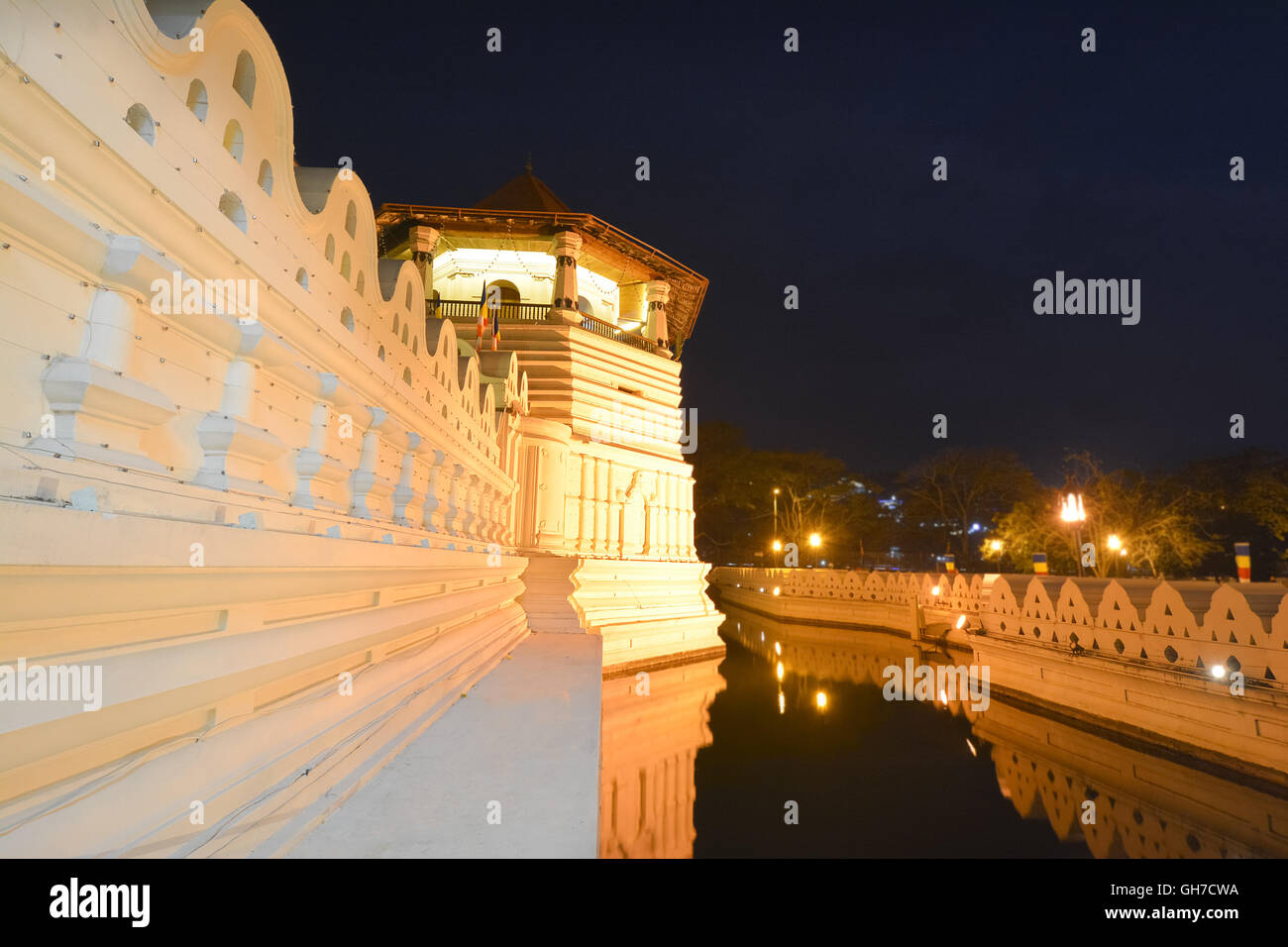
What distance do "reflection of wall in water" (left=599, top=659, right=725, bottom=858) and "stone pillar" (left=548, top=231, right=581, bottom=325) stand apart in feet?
31.3

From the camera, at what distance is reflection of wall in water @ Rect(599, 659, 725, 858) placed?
6.09 m

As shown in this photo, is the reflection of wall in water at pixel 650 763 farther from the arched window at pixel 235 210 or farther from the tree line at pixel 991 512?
the tree line at pixel 991 512

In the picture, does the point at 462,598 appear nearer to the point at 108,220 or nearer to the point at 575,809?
the point at 575,809

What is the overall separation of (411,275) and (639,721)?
25.7 ft

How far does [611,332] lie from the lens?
18984 millimetres

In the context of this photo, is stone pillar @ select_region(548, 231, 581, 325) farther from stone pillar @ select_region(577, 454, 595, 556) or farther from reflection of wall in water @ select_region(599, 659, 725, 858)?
reflection of wall in water @ select_region(599, 659, 725, 858)

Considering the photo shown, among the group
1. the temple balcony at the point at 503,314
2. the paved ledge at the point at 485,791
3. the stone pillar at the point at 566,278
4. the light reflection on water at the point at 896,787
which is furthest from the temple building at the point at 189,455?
the temple balcony at the point at 503,314

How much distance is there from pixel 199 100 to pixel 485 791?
3120 millimetres

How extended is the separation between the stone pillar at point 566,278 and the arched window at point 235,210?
1479cm

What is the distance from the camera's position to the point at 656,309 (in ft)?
66.7

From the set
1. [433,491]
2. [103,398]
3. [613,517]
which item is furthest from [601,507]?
[103,398]

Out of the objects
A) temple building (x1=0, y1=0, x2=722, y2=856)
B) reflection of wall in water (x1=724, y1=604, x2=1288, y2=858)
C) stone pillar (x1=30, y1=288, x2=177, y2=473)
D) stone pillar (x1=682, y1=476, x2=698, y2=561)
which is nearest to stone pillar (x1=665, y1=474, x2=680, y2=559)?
stone pillar (x1=682, y1=476, x2=698, y2=561)

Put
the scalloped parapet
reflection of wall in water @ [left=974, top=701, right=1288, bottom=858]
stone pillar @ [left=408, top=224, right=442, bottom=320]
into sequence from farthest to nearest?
stone pillar @ [left=408, top=224, right=442, bottom=320]
the scalloped parapet
reflection of wall in water @ [left=974, top=701, right=1288, bottom=858]

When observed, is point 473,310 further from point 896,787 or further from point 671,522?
point 896,787
